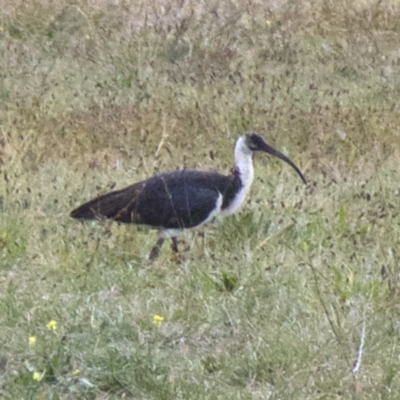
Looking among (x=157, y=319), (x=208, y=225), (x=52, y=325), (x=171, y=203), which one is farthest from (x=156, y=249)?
(x=52, y=325)

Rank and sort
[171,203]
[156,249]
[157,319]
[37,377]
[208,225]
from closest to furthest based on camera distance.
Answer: [37,377]
[157,319]
[156,249]
[171,203]
[208,225]

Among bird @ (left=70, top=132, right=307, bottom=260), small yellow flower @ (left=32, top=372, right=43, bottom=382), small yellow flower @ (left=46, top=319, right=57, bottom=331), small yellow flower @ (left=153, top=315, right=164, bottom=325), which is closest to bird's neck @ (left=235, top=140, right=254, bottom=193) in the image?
bird @ (left=70, top=132, right=307, bottom=260)

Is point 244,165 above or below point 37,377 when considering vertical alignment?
below

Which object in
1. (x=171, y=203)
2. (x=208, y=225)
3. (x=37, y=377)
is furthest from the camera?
(x=208, y=225)

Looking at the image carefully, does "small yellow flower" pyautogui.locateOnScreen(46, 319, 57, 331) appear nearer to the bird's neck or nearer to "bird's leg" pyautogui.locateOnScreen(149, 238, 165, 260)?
"bird's leg" pyautogui.locateOnScreen(149, 238, 165, 260)

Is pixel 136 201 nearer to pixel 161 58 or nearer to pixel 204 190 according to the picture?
pixel 204 190

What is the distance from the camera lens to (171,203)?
6.45m

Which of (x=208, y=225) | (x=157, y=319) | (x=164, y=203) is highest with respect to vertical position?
(x=157, y=319)

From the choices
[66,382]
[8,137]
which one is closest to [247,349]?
[66,382]

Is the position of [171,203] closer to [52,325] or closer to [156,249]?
[156,249]

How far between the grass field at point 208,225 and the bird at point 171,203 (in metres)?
0.10

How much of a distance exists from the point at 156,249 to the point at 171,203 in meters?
0.32

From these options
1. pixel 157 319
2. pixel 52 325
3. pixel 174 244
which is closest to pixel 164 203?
pixel 174 244

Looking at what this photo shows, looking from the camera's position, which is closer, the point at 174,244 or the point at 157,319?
→ the point at 157,319
